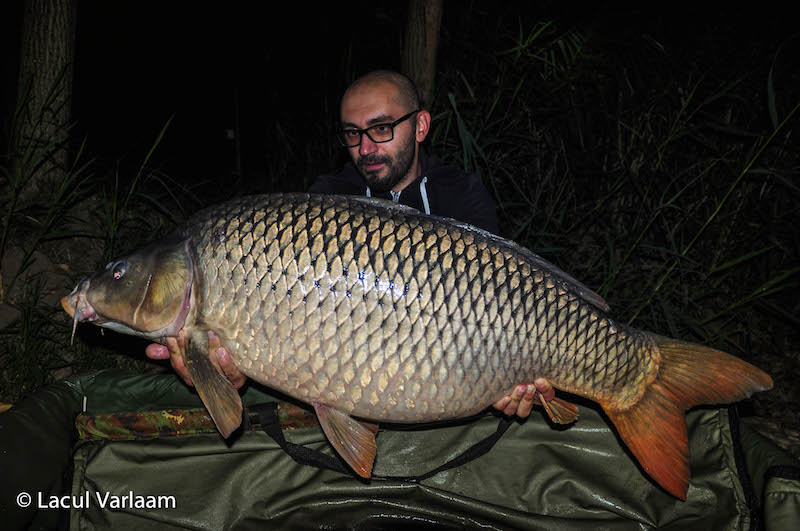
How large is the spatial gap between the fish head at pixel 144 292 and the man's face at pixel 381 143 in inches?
33.0

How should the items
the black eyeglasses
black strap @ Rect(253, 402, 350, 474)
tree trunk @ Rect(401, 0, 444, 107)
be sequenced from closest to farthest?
1. black strap @ Rect(253, 402, 350, 474)
2. the black eyeglasses
3. tree trunk @ Rect(401, 0, 444, 107)

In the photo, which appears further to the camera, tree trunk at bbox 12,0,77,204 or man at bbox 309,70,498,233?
tree trunk at bbox 12,0,77,204

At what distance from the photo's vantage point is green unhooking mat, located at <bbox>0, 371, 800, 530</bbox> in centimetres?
159

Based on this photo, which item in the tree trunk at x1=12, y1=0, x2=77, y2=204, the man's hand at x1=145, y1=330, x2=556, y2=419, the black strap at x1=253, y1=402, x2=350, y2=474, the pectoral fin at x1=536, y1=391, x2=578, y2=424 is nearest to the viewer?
the man's hand at x1=145, y1=330, x2=556, y2=419

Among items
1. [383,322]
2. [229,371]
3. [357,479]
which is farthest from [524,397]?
[229,371]

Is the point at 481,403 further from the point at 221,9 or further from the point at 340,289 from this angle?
the point at 221,9

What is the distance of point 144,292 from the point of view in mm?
1420

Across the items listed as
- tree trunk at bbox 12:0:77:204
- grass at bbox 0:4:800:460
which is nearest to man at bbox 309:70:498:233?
grass at bbox 0:4:800:460

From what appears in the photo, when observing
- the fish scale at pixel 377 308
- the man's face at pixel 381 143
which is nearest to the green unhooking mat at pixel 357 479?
the fish scale at pixel 377 308

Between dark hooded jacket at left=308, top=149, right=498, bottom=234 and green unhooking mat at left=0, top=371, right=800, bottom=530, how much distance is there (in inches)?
28.4

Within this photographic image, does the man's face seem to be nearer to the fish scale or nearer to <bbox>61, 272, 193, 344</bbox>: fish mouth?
the fish scale

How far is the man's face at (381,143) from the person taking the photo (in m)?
2.03

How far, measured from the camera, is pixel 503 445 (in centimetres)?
180

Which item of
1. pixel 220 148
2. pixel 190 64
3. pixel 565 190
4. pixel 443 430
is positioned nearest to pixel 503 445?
pixel 443 430
